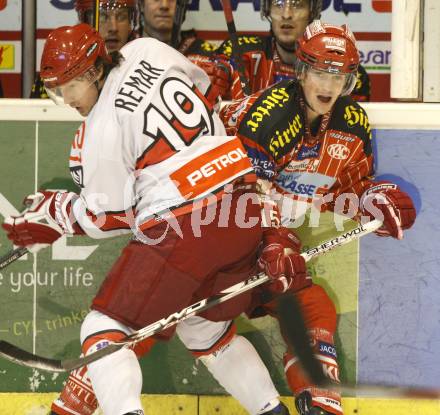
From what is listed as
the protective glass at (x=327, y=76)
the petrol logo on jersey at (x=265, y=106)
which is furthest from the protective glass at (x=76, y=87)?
the protective glass at (x=327, y=76)

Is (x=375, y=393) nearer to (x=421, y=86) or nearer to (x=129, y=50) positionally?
(x=421, y=86)

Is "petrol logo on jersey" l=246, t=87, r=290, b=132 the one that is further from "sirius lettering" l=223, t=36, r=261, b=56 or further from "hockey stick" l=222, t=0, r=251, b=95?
"sirius lettering" l=223, t=36, r=261, b=56

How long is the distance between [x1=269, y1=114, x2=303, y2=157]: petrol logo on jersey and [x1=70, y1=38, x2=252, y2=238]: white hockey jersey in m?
0.17

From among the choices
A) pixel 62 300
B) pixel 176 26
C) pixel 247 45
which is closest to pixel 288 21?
pixel 247 45

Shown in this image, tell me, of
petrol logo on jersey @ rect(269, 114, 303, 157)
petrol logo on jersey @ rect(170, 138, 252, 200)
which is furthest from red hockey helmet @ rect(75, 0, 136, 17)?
petrol logo on jersey @ rect(170, 138, 252, 200)

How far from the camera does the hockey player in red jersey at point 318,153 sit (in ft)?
12.0

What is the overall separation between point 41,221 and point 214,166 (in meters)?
0.57

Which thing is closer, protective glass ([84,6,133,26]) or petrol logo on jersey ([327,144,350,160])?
petrol logo on jersey ([327,144,350,160])

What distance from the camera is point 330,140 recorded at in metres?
3.76

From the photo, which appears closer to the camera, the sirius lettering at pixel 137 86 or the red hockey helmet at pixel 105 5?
the sirius lettering at pixel 137 86

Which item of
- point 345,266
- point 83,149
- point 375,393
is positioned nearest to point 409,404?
point 375,393

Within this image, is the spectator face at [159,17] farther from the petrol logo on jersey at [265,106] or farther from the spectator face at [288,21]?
the petrol logo on jersey at [265,106]

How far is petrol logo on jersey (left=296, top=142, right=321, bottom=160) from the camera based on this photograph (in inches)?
148

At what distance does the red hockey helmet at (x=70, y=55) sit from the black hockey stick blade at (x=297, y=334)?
3.01 feet
